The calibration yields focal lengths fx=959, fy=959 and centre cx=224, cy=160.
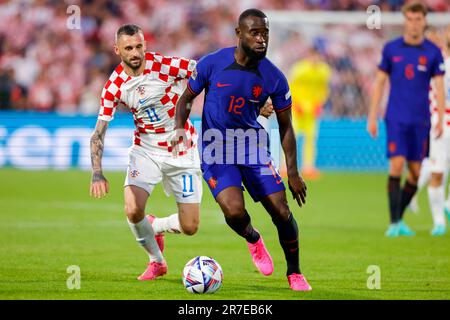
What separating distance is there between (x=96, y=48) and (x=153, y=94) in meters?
14.7

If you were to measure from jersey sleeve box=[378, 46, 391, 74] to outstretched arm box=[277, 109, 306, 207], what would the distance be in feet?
15.2

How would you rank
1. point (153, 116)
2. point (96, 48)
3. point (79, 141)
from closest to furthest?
point (153, 116)
point (79, 141)
point (96, 48)

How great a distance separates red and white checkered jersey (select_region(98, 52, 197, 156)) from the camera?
871cm

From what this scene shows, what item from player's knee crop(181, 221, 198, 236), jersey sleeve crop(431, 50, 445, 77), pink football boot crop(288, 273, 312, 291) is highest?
jersey sleeve crop(431, 50, 445, 77)

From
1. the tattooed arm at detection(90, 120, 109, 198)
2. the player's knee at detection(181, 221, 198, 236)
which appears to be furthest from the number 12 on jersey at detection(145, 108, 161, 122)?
the player's knee at detection(181, 221, 198, 236)

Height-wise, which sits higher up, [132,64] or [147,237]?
[132,64]

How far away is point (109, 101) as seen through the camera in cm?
855

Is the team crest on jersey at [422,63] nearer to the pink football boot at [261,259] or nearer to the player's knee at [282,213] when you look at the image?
the pink football boot at [261,259]

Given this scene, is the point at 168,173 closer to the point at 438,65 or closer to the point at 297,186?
the point at 297,186

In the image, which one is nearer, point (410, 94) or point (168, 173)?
point (168, 173)

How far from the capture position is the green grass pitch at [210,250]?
8008 mm

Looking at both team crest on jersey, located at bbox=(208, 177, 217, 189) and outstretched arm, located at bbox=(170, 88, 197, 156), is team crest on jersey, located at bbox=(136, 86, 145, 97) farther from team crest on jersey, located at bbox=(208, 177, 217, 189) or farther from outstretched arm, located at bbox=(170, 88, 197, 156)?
team crest on jersey, located at bbox=(208, 177, 217, 189)

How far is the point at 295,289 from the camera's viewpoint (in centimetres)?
799

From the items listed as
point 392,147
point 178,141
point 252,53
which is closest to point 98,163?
point 178,141
